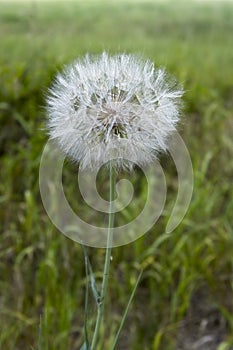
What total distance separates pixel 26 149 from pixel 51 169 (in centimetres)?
28

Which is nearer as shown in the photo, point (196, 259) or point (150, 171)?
point (196, 259)

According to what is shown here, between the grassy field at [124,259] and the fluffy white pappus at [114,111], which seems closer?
the fluffy white pappus at [114,111]

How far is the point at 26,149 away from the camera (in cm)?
279

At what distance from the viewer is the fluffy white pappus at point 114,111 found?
102cm

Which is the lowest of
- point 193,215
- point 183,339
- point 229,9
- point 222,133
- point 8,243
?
point 183,339

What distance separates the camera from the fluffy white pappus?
102cm


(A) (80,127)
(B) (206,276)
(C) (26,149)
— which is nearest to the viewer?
(A) (80,127)

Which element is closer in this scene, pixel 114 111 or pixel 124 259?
pixel 114 111

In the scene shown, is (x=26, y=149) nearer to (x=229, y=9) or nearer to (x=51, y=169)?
(x=51, y=169)

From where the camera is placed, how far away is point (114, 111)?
1.02 metres

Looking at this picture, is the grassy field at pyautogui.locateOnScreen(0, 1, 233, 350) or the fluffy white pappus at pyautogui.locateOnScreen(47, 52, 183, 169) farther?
the grassy field at pyautogui.locateOnScreen(0, 1, 233, 350)

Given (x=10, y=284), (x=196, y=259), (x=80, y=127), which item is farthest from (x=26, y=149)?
(x=80, y=127)

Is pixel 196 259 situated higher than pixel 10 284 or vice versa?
pixel 196 259

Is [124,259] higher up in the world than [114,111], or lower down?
lower down
